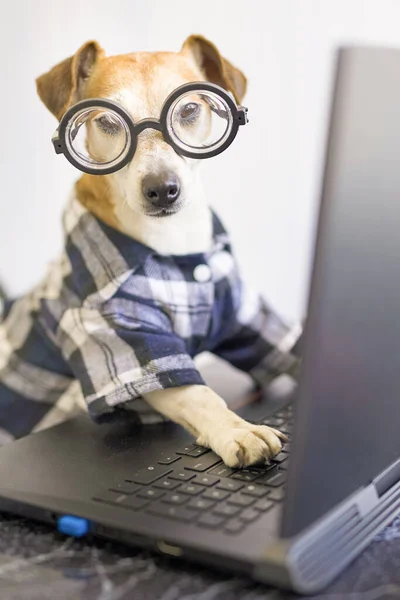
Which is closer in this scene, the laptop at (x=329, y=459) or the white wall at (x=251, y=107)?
the laptop at (x=329, y=459)

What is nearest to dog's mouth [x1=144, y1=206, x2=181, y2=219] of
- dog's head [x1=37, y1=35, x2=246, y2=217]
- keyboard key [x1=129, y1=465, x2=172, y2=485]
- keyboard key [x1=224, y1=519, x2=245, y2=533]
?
dog's head [x1=37, y1=35, x2=246, y2=217]

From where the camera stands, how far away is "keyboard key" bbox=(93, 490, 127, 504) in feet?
2.52

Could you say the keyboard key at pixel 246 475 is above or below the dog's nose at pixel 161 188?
below

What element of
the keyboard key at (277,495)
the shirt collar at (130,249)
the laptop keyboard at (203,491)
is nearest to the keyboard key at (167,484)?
the laptop keyboard at (203,491)

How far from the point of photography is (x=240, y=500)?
74 cm

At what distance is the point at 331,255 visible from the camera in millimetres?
578

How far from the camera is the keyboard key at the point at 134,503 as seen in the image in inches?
29.5

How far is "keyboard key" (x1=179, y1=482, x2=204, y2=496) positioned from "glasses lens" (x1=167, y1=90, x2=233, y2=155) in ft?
1.25

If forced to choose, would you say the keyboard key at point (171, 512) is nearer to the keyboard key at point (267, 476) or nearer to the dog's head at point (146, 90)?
the keyboard key at point (267, 476)

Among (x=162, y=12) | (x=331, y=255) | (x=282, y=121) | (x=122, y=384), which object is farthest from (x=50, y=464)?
(x=282, y=121)

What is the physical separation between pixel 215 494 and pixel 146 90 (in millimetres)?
503

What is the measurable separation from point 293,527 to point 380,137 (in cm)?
31

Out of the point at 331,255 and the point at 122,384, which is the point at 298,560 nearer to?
the point at 331,255

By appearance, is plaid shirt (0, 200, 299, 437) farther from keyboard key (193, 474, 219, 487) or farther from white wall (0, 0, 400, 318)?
white wall (0, 0, 400, 318)
